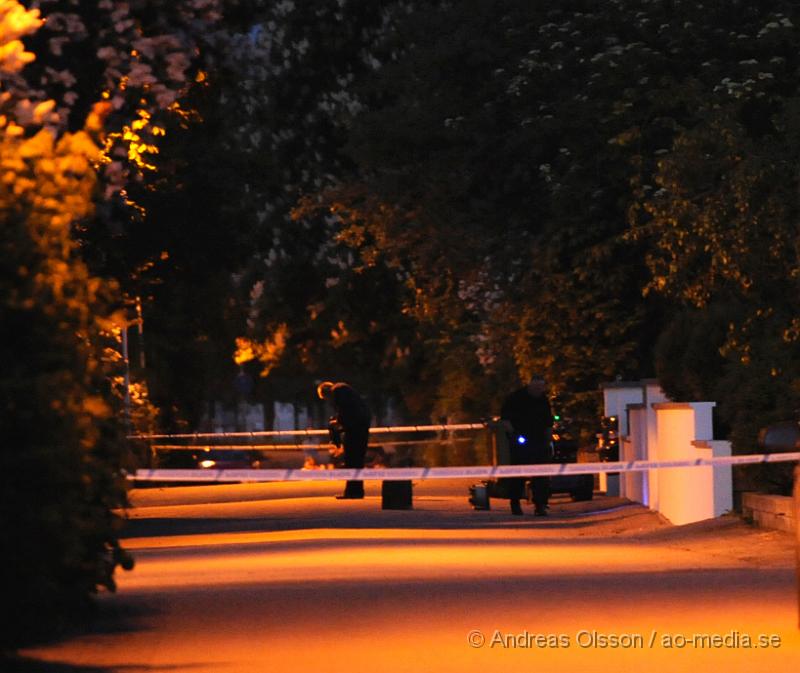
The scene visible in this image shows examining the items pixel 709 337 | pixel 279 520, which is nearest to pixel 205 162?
pixel 279 520

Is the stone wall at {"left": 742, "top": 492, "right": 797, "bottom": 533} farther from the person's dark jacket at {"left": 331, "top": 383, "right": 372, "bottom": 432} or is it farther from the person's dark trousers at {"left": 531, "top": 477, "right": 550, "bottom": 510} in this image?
the person's dark jacket at {"left": 331, "top": 383, "right": 372, "bottom": 432}

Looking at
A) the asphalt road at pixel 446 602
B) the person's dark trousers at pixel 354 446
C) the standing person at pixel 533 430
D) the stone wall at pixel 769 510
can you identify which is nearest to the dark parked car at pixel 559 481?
the standing person at pixel 533 430

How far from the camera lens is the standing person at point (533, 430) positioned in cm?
2955

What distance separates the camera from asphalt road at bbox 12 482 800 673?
1266 cm

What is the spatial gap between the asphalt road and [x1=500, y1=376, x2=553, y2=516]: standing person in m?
3.13

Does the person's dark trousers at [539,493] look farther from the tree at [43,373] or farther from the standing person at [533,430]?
the tree at [43,373]

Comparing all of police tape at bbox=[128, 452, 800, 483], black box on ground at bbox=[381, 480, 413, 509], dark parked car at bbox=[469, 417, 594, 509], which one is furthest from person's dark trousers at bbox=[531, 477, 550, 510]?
police tape at bbox=[128, 452, 800, 483]

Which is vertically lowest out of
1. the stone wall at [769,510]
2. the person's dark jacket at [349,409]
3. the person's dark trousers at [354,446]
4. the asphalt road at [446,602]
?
the asphalt road at [446,602]

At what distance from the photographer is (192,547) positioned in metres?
23.5

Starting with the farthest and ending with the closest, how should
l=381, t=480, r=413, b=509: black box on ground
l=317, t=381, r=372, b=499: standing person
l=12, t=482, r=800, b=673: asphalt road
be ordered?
l=317, t=381, r=372, b=499: standing person
l=381, t=480, r=413, b=509: black box on ground
l=12, t=482, r=800, b=673: asphalt road

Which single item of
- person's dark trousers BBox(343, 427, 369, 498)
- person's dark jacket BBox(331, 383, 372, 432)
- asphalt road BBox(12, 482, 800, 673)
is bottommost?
asphalt road BBox(12, 482, 800, 673)

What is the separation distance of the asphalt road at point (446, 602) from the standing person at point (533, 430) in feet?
10.3

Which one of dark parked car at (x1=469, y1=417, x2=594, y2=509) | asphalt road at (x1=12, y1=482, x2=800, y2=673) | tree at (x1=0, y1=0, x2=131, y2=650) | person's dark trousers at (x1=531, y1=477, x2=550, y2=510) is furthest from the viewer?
dark parked car at (x1=469, y1=417, x2=594, y2=509)

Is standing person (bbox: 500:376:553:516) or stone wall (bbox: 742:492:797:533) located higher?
standing person (bbox: 500:376:553:516)
